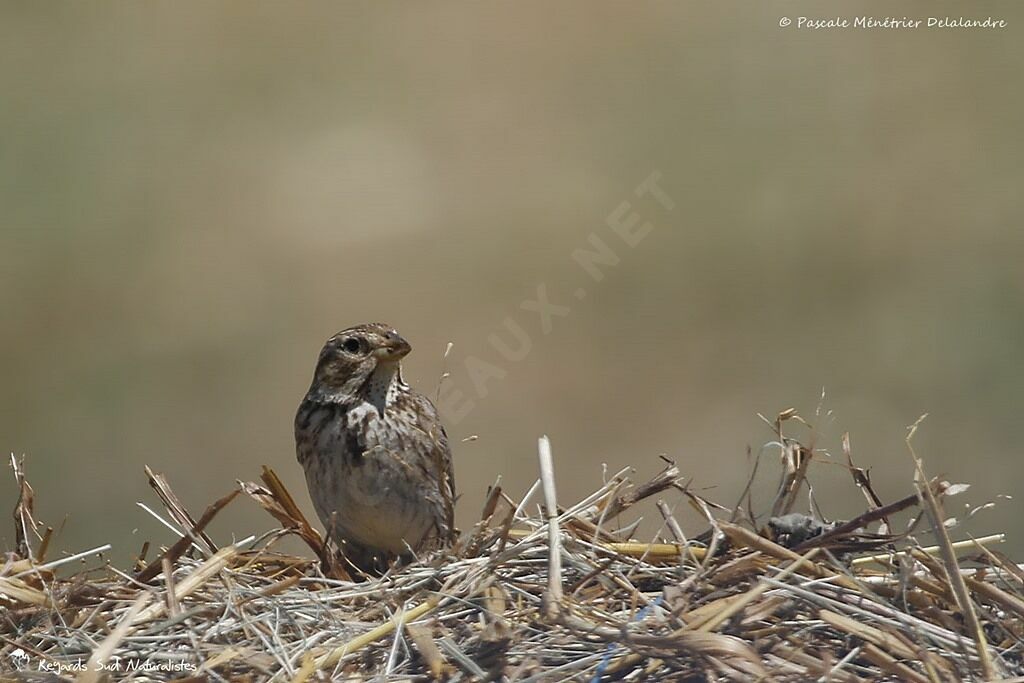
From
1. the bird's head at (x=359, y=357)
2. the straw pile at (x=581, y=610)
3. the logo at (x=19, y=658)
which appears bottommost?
the logo at (x=19, y=658)

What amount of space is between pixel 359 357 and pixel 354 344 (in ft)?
0.20

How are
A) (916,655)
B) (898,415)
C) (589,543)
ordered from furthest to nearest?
(898,415) → (589,543) → (916,655)

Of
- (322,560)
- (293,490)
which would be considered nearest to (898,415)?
(293,490)

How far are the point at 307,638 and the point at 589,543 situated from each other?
2.64 ft

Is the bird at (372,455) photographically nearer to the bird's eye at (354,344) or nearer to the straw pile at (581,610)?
the bird's eye at (354,344)

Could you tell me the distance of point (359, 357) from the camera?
543 cm

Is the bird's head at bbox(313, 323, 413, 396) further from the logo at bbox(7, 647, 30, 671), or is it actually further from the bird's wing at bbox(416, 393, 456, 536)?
the logo at bbox(7, 647, 30, 671)

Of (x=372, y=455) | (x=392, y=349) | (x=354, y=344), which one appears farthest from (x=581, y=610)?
(x=354, y=344)

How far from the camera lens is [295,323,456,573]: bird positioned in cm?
532

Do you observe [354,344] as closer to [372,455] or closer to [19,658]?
[372,455]

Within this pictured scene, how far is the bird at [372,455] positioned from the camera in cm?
532

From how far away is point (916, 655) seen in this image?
3.42 m

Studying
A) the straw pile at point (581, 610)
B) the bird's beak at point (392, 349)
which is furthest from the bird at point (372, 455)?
the straw pile at point (581, 610)

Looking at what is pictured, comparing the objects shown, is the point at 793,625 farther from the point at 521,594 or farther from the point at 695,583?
the point at 521,594
